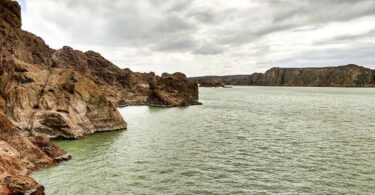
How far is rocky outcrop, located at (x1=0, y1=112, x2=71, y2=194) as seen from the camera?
2017cm

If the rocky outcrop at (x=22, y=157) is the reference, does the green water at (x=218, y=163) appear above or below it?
below

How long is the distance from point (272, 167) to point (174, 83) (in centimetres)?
8777

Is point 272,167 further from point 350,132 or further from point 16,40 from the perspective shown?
point 16,40

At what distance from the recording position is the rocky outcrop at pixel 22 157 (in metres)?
20.2

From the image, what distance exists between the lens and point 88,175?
2727cm

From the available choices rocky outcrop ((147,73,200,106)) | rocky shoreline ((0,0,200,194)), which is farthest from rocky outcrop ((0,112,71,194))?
rocky outcrop ((147,73,200,106))

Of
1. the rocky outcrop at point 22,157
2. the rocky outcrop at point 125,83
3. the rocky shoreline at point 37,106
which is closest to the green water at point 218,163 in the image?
the rocky outcrop at point 22,157

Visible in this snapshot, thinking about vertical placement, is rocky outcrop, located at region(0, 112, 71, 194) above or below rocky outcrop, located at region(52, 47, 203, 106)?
below

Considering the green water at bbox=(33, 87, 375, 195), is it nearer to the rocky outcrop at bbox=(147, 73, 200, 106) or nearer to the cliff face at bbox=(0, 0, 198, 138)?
the cliff face at bbox=(0, 0, 198, 138)

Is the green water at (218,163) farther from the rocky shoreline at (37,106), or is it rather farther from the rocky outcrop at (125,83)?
the rocky outcrop at (125,83)

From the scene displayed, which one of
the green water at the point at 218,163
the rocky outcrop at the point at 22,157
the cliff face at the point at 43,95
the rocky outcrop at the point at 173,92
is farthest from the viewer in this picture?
the rocky outcrop at the point at 173,92

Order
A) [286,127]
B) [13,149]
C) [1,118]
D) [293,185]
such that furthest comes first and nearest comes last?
[286,127], [1,118], [13,149], [293,185]

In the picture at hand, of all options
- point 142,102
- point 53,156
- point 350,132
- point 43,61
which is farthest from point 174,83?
point 53,156

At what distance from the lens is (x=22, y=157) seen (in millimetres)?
27547
